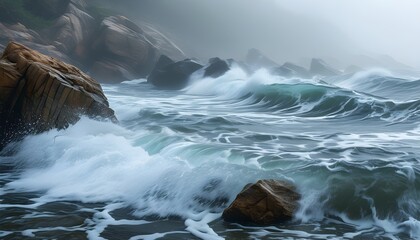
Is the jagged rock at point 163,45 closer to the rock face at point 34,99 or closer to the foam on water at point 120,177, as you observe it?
the rock face at point 34,99

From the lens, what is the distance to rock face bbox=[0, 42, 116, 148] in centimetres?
1050

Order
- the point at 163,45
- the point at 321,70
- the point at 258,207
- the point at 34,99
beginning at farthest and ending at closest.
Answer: the point at 321,70, the point at 163,45, the point at 34,99, the point at 258,207

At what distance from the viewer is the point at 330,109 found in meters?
16.8

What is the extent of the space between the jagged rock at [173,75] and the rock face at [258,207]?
2384 cm

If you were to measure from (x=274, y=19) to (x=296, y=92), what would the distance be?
67.3 metres

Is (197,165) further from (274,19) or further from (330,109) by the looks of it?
(274,19)

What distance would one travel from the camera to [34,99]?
34.5 feet

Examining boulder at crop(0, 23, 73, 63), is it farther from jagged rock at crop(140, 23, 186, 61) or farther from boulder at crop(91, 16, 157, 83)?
jagged rock at crop(140, 23, 186, 61)

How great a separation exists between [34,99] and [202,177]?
4.89 meters

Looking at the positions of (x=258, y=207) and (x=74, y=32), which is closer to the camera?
(x=258, y=207)

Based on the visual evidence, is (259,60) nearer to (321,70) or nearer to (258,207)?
(321,70)

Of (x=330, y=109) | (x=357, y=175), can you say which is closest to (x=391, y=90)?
(x=330, y=109)

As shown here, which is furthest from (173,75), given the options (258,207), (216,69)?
(258,207)

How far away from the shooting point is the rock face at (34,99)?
34.4 ft
